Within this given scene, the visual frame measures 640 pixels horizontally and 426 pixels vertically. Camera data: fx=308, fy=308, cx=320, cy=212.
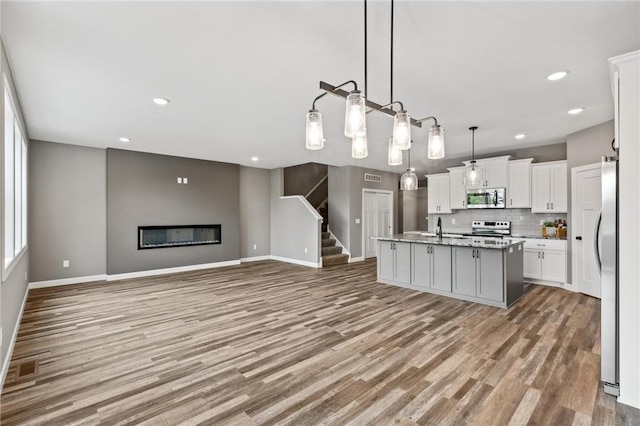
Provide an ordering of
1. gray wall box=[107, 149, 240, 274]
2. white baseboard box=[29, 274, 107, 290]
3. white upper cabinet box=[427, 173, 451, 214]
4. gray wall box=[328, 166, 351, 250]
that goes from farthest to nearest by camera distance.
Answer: gray wall box=[328, 166, 351, 250] → white upper cabinet box=[427, 173, 451, 214] → gray wall box=[107, 149, 240, 274] → white baseboard box=[29, 274, 107, 290]

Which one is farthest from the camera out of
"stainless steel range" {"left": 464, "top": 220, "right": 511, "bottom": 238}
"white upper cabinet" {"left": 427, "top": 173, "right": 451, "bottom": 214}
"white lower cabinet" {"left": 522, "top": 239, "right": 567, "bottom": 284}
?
"white upper cabinet" {"left": 427, "top": 173, "right": 451, "bottom": 214}

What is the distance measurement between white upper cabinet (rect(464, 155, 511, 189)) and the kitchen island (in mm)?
1883

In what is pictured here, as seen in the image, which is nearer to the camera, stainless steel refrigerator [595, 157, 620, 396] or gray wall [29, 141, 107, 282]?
stainless steel refrigerator [595, 157, 620, 396]

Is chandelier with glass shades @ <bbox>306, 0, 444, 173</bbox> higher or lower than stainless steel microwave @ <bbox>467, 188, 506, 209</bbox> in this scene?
higher

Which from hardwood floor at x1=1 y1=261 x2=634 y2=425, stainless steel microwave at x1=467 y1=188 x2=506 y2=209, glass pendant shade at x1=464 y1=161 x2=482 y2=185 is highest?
glass pendant shade at x1=464 y1=161 x2=482 y2=185

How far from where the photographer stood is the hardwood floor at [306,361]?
205cm

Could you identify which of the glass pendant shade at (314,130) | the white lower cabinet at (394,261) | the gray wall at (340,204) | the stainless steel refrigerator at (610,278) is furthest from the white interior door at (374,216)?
the glass pendant shade at (314,130)

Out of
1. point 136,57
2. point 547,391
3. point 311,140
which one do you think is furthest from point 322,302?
point 136,57

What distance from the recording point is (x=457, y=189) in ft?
22.7

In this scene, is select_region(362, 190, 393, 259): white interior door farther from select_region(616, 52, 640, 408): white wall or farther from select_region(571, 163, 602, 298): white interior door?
select_region(616, 52, 640, 408): white wall

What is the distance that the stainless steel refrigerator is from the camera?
2297mm

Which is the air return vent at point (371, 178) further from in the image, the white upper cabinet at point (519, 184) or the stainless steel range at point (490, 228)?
the white upper cabinet at point (519, 184)

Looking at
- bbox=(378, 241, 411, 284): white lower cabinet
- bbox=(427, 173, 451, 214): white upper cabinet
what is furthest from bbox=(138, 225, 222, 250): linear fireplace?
bbox=(427, 173, 451, 214): white upper cabinet

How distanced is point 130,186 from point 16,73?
3689mm
